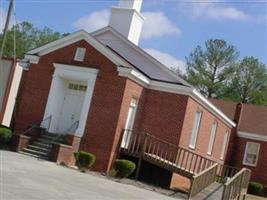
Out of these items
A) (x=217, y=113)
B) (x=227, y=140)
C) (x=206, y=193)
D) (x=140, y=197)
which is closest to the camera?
(x=140, y=197)

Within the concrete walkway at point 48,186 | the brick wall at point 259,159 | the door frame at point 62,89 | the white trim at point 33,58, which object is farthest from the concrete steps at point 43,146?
the brick wall at point 259,159

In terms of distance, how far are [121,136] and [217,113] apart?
9.46 meters

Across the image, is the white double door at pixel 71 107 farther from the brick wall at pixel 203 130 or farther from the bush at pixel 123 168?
the brick wall at pixel 203 130

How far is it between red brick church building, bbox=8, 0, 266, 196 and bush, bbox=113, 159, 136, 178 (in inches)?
59.5

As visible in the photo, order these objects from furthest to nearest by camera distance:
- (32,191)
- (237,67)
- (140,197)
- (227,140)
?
(237,67) → (227,140) → (140,197) → (32,191)

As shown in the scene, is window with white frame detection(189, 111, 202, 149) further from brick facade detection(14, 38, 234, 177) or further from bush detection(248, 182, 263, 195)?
bush detection(248, 182, 263, 195)

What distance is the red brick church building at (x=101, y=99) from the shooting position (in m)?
25.0

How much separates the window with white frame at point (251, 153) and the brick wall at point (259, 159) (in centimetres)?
25

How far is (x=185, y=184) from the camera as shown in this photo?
90.3 feet

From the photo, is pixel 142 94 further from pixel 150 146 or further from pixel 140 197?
pixel 140 197

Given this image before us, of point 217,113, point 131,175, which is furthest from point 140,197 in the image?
point 217,113

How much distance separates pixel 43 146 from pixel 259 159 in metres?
20.3

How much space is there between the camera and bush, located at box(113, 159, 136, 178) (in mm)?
22875

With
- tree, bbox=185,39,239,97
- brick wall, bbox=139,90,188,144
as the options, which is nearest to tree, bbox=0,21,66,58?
tree, bbox=185,39,239,97
